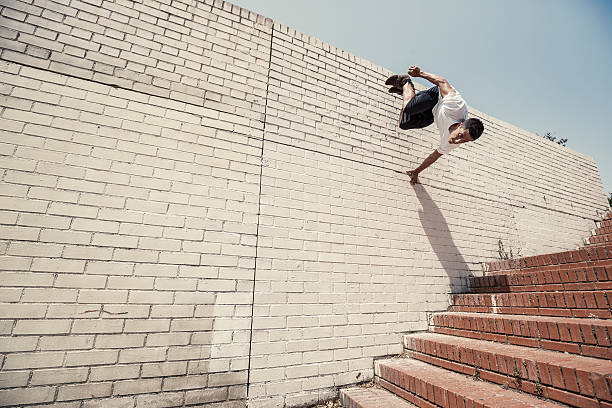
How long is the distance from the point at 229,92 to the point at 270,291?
198 centimetres

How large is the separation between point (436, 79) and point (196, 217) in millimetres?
2913

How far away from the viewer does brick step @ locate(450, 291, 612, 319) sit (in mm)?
1960

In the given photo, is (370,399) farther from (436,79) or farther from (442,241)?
(436,79)

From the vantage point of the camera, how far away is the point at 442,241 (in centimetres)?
335

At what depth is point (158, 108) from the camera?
239 cm

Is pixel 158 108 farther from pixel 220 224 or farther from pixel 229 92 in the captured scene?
pixel 220 224

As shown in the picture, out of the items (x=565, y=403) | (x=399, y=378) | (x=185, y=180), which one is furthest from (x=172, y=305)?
(x=565, y=403)

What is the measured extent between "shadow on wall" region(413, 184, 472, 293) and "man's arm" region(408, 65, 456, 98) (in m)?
1.13

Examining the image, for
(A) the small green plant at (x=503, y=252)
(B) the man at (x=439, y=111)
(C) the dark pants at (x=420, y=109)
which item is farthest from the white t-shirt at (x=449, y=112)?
(A) the small green plant at (x=503, y=252)

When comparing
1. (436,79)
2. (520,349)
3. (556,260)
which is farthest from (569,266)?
(436,79)

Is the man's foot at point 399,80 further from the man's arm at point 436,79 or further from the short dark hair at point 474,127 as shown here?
the short dark hair at point 474,127

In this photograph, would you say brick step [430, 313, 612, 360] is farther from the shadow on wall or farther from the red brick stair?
the shadow on wall

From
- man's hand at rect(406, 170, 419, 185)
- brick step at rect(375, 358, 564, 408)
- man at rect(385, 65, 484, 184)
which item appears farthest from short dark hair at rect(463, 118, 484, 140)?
brick step at rect(375, 358, 564, 408)

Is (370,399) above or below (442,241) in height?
below
